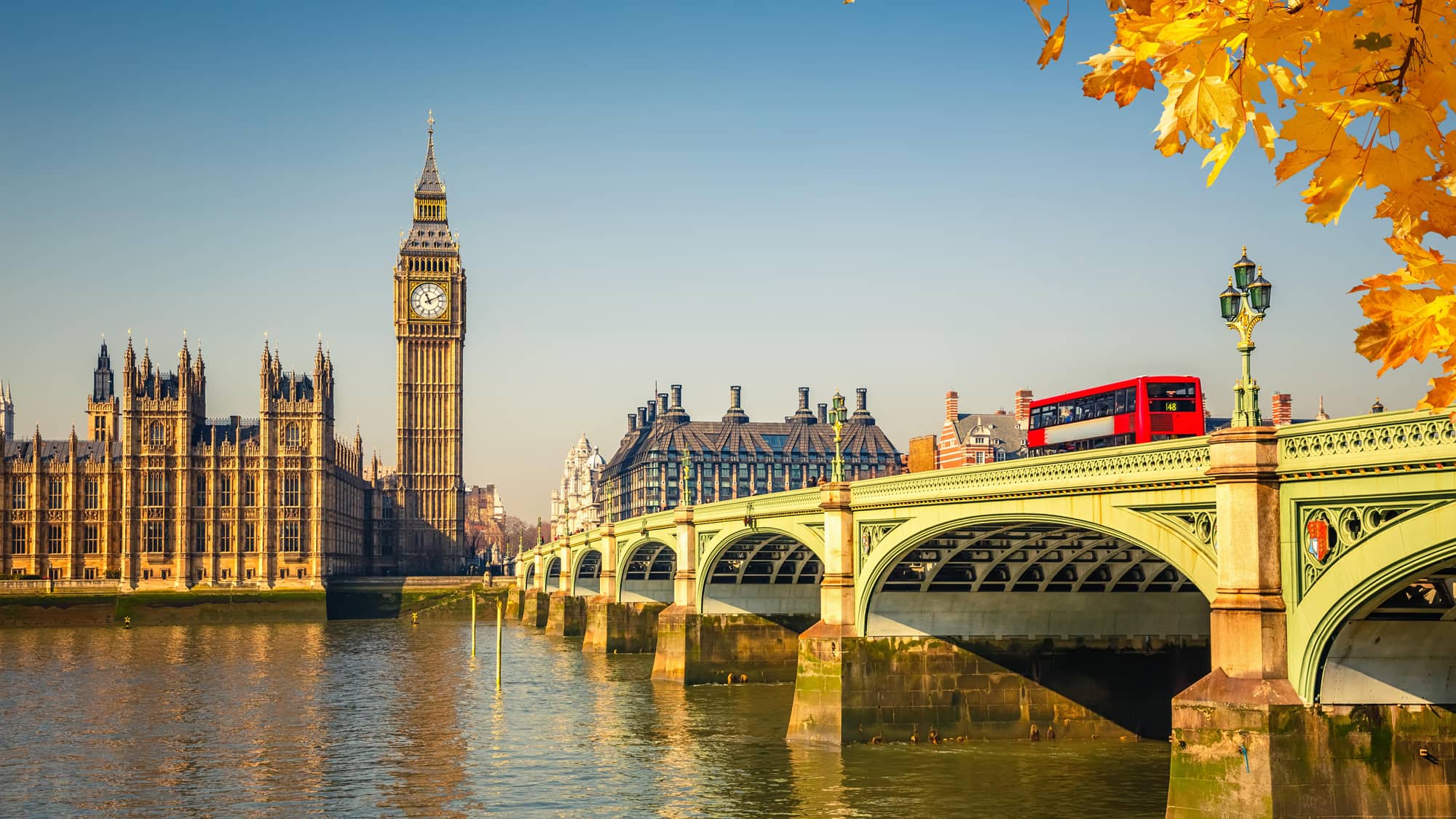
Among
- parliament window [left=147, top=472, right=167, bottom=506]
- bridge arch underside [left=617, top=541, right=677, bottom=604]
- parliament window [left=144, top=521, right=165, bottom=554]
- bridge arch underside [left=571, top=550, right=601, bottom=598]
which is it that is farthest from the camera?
parliament window [left=147, top=472, right=167, bottom=506]

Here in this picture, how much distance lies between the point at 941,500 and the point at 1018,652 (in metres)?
7.93

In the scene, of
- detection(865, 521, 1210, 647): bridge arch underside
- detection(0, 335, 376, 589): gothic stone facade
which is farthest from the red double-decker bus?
detection(0, 335, 376, 589): gothic stone facade

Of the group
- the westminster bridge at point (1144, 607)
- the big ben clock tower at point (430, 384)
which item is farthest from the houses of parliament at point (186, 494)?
→ the westminster bridge at point (1144, 607)

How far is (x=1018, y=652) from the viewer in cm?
4344

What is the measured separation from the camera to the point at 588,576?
11731 centimetres

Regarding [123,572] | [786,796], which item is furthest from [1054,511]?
[123,572]

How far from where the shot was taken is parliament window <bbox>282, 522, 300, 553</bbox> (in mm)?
144750

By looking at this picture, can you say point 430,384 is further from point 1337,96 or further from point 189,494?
point 1337,96

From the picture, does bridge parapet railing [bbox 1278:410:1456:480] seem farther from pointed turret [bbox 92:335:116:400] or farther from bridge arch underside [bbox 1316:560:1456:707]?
pointed turret [bbox 92:335:116:400]

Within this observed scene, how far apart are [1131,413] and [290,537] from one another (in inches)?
4597

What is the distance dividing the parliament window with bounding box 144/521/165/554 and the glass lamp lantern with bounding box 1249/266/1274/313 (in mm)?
134344

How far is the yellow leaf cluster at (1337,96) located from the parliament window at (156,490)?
15141cm

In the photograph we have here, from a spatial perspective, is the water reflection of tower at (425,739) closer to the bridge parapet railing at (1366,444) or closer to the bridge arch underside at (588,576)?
the bridge parapet railing at (1366,444)

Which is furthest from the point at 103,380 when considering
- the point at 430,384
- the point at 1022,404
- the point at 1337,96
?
the point at 1337,96
